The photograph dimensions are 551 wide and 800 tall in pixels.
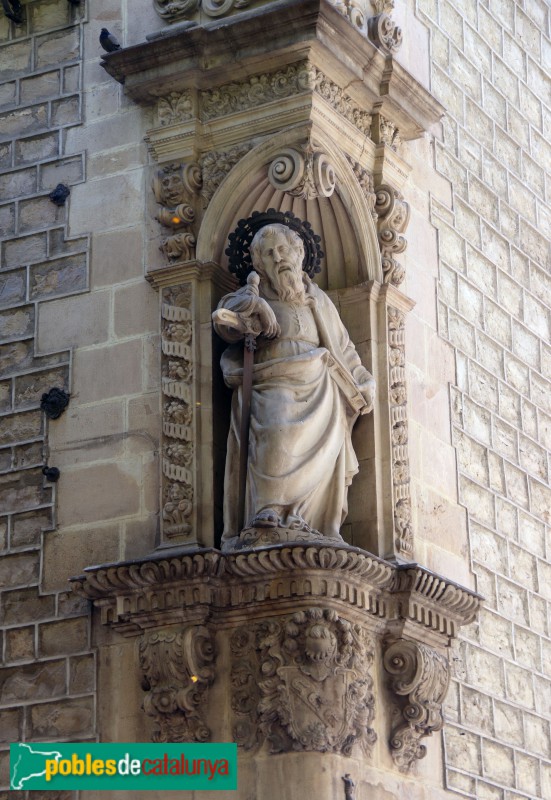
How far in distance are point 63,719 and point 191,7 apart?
15.7ft

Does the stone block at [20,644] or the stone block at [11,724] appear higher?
the stone block at [20,644]

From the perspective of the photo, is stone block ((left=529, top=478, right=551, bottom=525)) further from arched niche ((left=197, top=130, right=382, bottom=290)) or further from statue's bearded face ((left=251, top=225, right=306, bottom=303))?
statue's bearded face ((left=251, top=225, right=306, bottom=303))

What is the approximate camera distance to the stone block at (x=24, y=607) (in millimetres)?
12359

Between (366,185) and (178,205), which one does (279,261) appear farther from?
(366,185)

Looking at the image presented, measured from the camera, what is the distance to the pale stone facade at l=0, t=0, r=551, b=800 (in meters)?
12.0

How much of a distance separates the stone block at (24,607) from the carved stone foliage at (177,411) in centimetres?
101

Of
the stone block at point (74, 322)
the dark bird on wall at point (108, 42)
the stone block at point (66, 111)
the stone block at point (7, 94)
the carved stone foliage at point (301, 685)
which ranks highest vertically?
the stone block at point (7, 94)

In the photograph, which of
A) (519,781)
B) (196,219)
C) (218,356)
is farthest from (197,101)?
(519,781)

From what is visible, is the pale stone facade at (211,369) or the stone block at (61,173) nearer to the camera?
the pale stone facade at (211,369)

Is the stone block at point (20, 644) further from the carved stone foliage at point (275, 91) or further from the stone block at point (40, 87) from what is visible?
the stone block at point (40, 87)

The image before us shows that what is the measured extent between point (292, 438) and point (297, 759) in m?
1.95

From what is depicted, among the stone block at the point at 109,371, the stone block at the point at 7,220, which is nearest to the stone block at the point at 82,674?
the stone block at the point at 109,371

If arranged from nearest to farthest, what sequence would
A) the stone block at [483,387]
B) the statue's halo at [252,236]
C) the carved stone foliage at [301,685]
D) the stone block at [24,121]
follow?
the carved stone foliage at [301,685] → the statue's halo at [252,236] → the stone block at [24,121] → the stone block at [483,387]

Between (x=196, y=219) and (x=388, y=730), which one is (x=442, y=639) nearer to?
(x=388, y=730)
